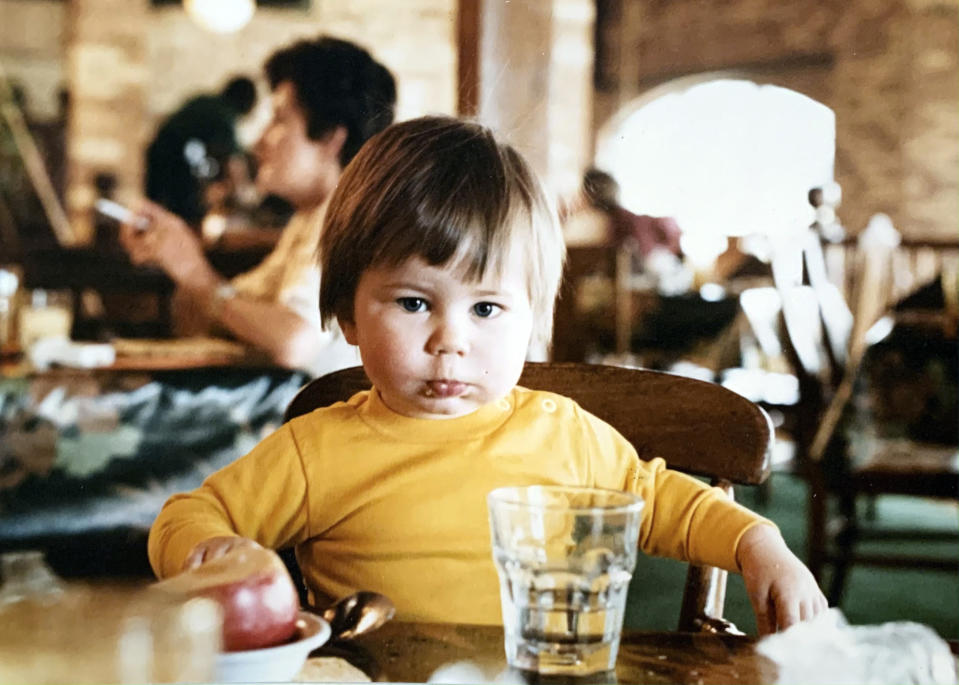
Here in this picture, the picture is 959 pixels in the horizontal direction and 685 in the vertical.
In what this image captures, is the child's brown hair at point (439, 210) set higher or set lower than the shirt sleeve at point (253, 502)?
higher

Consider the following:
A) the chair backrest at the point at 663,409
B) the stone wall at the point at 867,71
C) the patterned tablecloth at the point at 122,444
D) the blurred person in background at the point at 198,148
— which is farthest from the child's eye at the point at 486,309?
the stone wall at the point at 867,71

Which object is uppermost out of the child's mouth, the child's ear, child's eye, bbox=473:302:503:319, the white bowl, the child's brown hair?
the child's brown hair

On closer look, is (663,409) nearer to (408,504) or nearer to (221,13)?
(408,504)

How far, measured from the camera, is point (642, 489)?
0.50 meters

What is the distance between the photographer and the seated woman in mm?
664

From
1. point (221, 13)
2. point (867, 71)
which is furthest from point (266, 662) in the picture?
point (867, 71)

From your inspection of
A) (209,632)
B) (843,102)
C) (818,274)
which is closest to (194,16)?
(818,274)

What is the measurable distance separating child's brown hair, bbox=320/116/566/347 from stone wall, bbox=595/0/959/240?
372cm

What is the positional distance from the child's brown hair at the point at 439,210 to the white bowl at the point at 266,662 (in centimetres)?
19

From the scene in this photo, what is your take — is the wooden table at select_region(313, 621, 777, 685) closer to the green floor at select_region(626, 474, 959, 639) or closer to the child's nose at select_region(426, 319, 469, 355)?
the child's nose at select_region(426, 319, 469, 355)

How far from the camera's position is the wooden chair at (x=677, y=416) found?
55 cm

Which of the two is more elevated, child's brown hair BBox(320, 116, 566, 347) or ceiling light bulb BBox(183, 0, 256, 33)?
ceiling light bulb BBox(183, 0, 256, 33)

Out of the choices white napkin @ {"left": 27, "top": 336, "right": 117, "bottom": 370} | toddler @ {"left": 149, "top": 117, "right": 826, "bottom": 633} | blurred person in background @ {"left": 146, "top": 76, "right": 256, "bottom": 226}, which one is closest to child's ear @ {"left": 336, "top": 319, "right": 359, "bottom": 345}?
toddler @ {"left": 149, "top": 117, "right": 826, "bottom": 633}

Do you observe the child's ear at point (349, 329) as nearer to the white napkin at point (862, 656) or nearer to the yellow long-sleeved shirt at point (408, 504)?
the yellow long-sleeved shirt at point (408, 504)
